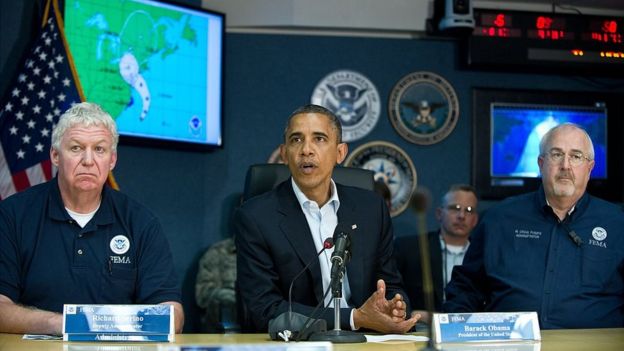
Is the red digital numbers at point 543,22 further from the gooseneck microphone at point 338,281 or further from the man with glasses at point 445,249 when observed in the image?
Answer: the gooseneck microphone at point 338,281

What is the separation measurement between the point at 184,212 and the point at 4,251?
2621mm

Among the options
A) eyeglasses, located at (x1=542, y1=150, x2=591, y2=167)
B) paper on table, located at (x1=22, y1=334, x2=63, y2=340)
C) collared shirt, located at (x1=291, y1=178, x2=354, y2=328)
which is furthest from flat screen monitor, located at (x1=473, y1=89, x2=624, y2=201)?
paper on table, located at (x1=22, y1=334, x2=63, y2=340)

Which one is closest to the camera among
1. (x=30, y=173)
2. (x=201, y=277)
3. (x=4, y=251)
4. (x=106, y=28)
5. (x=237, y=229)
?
(x=4, y=251)

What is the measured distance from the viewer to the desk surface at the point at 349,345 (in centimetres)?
199

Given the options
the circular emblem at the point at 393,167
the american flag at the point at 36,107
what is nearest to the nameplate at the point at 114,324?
the american flag at the point at 36,107

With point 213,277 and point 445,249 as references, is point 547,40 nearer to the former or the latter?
→ point 445,249

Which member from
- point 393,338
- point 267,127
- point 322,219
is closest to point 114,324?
point 393,338

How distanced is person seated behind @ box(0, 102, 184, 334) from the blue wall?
2161 mm

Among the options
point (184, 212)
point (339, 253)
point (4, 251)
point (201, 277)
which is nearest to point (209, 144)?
point (184, 212)

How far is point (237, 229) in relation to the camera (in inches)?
116

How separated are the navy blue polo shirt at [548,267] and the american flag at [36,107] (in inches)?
76.0

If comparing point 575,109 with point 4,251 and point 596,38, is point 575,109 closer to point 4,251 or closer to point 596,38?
point 596,38

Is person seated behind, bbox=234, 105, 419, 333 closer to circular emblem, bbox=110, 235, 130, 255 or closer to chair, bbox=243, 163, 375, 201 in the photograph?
chair, bbox=243, 163, 375, 201

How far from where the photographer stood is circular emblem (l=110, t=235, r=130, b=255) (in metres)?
2.66
